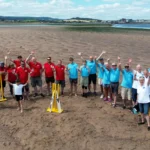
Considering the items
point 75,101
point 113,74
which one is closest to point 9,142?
point 75,101

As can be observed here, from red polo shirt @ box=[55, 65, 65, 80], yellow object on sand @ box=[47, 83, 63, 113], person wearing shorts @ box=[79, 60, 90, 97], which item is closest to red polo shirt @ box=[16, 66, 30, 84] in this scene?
red polo shirt @ box=[55, 65, 65, 80]

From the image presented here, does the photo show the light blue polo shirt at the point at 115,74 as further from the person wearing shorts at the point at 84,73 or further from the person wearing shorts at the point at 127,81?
the person wearing shorts at the point at 84,73

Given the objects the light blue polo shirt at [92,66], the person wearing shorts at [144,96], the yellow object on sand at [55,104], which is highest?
the light blue polo shirt at [92,66]

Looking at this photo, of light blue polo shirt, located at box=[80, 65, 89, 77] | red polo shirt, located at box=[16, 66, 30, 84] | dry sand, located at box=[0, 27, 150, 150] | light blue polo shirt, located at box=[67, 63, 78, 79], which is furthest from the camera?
light blue polo shirt, located at box=[67, 63, 78, 79]

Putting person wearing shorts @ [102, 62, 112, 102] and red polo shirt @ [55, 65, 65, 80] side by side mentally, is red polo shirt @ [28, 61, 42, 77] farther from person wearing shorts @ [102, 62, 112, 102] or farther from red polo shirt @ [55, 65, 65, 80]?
person wearing shorts @ [102, 62, 112, 102]

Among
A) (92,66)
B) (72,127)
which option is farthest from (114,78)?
(72,127)

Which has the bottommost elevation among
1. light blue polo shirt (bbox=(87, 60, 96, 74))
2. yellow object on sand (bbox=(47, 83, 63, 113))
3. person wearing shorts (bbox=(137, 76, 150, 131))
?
yellow object on sand (bbox=(47, 83, 63, 113))

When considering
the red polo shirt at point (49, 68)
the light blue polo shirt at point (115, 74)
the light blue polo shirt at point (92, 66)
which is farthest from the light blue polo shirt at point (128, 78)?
the red polo shirt at point (49, 68)

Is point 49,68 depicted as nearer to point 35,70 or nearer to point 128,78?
point 35,70

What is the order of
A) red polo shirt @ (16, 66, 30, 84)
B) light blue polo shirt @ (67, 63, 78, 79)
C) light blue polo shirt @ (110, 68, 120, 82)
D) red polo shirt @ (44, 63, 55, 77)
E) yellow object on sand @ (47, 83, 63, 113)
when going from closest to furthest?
yellow object on sand @ (47, 83, 63, 113) < light blue polo shirt @ (110, 68, 120, 82) < red polo shirt @ (16, 66, 30, 84) < light blue polo shirt @ (67, 63, 78, 79) < red polo shirt @ (44, 63, 55, 77)

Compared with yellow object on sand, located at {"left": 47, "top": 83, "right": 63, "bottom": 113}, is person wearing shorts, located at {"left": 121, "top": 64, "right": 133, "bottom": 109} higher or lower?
higher

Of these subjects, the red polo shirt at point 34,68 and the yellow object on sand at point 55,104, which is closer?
the yellow object on sand at point 55,104

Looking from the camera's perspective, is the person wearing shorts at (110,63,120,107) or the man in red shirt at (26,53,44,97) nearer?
the person wearing shorts at (110,63,120,107)

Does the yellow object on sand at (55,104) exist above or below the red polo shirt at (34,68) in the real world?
below
